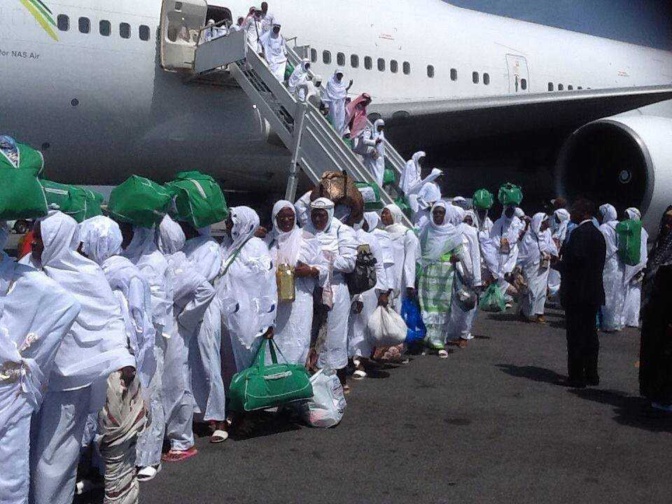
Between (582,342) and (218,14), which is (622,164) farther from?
(582,342)

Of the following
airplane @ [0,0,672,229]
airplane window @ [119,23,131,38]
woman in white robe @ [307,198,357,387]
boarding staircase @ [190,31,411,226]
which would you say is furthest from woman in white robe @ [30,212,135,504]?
airplane window @ [119,23,131,38]

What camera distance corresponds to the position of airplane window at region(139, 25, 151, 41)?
34.3 ft

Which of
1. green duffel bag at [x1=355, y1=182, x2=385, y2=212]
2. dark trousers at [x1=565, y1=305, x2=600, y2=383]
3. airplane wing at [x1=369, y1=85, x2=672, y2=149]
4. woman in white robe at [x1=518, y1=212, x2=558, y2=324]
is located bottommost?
dark trousers at [x1=565, y1=305, x2=600, y2=383]

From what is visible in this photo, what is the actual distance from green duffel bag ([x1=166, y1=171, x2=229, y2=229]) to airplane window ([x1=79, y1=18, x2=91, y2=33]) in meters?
6.15

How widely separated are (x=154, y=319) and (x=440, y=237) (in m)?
4.04

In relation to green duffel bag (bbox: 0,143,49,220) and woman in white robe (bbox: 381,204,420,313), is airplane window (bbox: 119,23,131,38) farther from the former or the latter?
green duffel bag (bbox: 0,143,49,220)

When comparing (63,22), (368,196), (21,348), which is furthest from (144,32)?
(21,348)

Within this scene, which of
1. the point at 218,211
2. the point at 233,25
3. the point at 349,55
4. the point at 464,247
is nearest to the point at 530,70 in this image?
the point at 349,55

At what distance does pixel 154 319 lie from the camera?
13.1 feet

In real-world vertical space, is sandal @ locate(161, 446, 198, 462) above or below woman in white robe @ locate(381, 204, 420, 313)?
below

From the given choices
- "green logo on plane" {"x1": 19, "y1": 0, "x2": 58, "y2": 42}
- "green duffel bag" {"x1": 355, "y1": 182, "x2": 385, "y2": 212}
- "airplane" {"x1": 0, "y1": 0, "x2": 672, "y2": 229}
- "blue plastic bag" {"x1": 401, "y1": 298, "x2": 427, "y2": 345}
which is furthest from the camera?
"airplane" {"x1": 0, "y1": 0, "x2": 672, "y2": 229}

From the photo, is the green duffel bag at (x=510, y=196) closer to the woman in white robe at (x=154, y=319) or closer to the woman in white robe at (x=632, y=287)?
the woman in white robe at (x=632, y=287)

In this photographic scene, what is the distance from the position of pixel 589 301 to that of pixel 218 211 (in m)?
3.19

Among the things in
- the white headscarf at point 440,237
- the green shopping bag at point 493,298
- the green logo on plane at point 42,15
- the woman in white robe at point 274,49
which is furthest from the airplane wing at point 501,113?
the white headscarf at point 440,237
